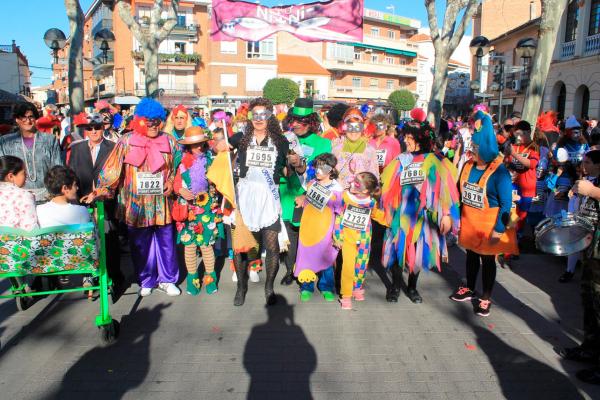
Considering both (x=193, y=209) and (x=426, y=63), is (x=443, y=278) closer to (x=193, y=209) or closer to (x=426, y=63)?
(x=193, y=209)

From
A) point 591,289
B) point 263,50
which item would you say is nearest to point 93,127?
point 591,289

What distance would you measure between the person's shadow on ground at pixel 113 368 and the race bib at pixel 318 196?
1915 millimetres

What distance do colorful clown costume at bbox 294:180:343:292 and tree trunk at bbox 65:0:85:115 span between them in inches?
260

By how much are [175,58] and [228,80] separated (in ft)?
18.0

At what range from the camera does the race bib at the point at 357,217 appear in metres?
4.68

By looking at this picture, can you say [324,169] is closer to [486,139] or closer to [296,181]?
[296,181]

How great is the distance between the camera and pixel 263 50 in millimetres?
49094

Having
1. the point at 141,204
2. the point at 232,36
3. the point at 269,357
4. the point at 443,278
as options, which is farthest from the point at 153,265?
the point at 232,36

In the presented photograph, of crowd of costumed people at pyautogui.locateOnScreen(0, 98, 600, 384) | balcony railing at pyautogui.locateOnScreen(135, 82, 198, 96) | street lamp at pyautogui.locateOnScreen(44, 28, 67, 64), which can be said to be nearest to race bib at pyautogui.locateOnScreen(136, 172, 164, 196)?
crowd of costumed people at pyautogui.locateOnScreen(0, 98, 600, 384)

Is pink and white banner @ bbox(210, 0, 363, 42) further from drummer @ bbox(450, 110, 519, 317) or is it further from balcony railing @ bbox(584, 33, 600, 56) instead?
balcony railing @ bbox(584, 33, 600, 56)

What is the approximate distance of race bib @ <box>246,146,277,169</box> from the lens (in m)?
4.73

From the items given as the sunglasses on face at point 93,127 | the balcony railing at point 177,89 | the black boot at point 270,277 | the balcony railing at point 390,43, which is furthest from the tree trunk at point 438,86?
the balcony railing at point 390,43

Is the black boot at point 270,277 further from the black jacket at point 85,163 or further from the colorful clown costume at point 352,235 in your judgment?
the black jacket at point 85,163

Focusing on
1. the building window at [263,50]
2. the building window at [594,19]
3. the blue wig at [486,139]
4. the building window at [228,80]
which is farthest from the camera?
the building window at [263,50]
